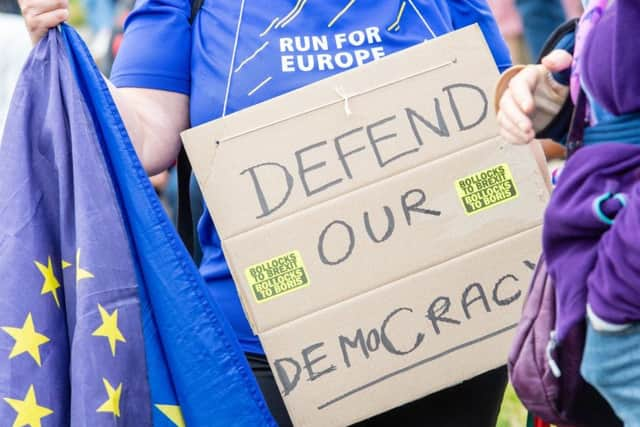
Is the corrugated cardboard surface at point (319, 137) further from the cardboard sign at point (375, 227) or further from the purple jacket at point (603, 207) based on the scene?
the purple jacket at point (603, 207)

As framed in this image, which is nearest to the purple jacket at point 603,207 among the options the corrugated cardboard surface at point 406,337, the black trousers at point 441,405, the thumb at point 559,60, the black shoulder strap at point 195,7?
the thumb at point 559,60

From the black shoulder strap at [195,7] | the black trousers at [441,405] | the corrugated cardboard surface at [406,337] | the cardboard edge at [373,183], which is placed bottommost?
the black trousers at [441,405]

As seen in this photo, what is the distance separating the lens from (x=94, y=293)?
2.38m

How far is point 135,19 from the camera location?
9.00 feet

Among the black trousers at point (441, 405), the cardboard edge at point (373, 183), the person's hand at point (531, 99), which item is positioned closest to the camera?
the person's hand at point (531, 99)

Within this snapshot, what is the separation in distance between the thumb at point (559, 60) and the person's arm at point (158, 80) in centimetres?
96

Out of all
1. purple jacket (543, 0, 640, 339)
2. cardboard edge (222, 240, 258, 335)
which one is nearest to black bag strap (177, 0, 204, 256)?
cardboard edge (222, 240, 258, 335)

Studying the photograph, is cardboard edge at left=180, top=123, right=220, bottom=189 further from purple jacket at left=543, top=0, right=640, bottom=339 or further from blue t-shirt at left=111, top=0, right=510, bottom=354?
purple jacket at left=543, top=0, right=640, bottom=339

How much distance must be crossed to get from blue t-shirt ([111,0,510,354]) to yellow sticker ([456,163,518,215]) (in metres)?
0.31

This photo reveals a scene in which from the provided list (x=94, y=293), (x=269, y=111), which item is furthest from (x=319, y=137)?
(x=94, y=293)

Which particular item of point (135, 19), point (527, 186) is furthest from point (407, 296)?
point (135, 19)

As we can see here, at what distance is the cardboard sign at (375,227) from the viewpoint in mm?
2463

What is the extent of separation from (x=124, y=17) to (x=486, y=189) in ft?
12.4

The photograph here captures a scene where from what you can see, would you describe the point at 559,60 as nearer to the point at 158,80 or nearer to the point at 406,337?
the point at 406,337
